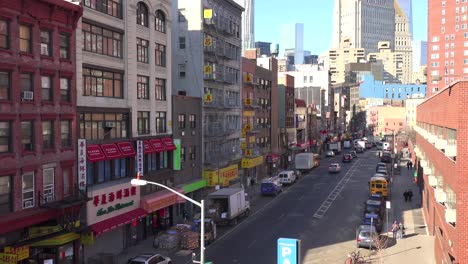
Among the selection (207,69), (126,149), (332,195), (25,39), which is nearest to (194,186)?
(207,69)

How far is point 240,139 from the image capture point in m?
75.5

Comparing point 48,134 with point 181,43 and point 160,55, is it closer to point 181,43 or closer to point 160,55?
point 160,55

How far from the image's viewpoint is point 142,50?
47125 millimetres

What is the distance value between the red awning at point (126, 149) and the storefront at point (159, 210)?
4109 millimetres

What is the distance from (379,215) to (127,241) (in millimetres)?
23405

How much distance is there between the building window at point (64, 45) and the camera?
35.9m

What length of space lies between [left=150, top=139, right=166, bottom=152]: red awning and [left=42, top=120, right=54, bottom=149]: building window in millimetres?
13724

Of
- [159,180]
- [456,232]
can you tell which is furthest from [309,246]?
[456,232]

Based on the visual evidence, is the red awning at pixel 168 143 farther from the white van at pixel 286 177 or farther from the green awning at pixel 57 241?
the white van at pixel 286 177

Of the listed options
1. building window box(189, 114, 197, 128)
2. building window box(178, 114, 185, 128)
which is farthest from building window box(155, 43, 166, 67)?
building window box(189, 114, 197, 128)

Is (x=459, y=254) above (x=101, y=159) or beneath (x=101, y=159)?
beneath

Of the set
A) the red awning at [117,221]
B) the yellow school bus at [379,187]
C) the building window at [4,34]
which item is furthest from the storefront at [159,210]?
the yellow school bus at [379,187]

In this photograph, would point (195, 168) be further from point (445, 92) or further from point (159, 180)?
point (445, 92)

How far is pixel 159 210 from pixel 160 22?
17133 millimetres
